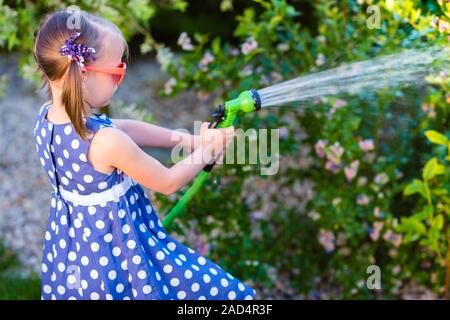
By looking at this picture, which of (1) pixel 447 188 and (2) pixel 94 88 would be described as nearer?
(2) pixel 94 88

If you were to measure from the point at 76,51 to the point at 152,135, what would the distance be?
453 millimetres

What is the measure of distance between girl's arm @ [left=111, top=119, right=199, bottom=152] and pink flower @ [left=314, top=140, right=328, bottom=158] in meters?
0.78

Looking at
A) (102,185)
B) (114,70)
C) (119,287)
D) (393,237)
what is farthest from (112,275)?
(393,237)

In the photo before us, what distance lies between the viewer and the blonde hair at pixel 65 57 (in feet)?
6.18

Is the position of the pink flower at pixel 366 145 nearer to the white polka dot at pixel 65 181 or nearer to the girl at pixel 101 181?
the girl at pixel 101 181

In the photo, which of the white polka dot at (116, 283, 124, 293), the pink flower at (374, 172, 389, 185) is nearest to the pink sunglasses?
the white polka dot at (116, 283, 124, 293)

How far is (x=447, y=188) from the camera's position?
8.52 ft

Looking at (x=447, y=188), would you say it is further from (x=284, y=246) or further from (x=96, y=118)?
(x=96, y=118)

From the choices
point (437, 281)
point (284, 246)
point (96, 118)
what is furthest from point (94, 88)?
point (437, 281)

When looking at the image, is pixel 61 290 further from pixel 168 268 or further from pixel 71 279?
pixel 168 268

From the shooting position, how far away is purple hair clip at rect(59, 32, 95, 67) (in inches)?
73.8

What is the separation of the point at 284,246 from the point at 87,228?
1.49 m

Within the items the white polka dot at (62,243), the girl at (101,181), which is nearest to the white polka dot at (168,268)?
the girl at (101,181)

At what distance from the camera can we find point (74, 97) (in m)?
1.88
